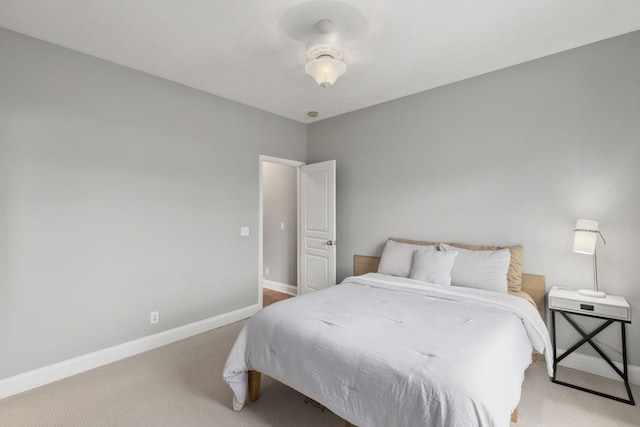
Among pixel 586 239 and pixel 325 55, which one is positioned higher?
pixel 325 55

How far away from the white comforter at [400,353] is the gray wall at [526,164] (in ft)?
2.59

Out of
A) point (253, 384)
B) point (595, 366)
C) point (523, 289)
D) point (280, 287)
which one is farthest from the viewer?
point (280, 287)

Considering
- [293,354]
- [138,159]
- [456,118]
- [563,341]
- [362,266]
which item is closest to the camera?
[293,354]

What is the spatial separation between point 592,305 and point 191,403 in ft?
9.82

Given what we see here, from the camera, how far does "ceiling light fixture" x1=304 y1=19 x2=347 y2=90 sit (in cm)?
211

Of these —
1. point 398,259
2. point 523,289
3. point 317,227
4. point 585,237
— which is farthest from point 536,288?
point 317,227

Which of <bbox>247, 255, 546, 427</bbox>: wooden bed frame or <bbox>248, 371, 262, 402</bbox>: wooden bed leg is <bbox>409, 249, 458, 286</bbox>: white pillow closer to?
<bbox>247, 255, 546, 427</bbox>: wooden bed frame

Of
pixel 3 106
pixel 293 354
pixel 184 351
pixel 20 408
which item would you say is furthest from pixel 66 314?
pixel 293 354

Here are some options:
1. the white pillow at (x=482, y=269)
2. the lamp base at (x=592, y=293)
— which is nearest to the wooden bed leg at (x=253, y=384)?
the white pillow at (x=482, y=269)

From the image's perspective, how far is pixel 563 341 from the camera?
8.71 feet

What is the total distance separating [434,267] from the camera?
2881 millimetres

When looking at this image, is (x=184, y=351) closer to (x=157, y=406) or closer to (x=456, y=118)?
(x=157, y=406)

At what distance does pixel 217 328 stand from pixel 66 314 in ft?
4.69

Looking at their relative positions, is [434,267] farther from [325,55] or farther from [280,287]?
[280,287]
